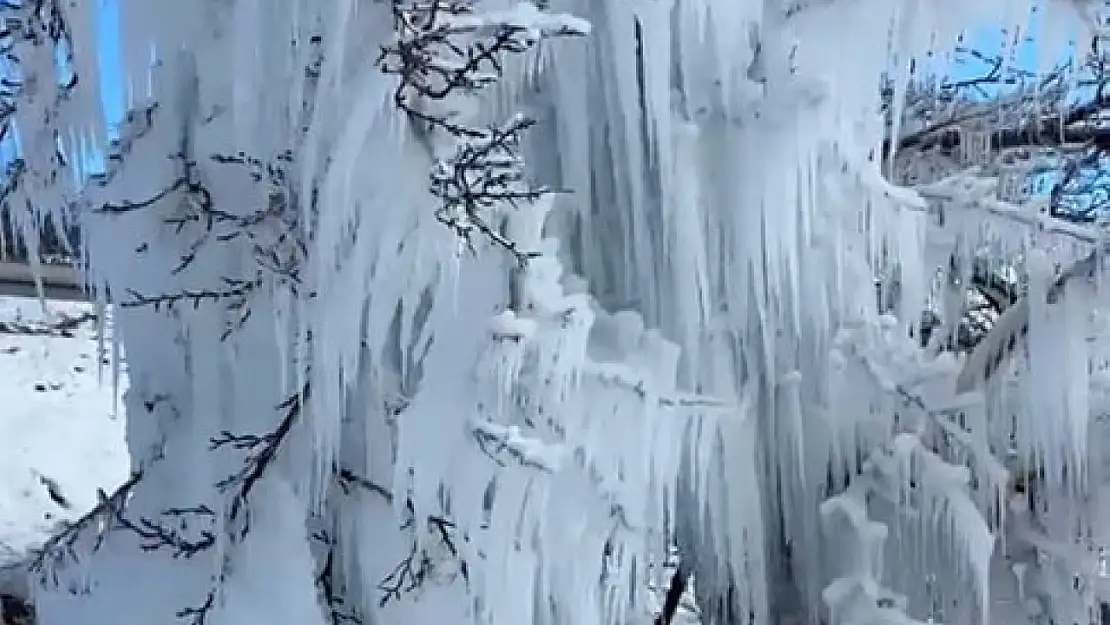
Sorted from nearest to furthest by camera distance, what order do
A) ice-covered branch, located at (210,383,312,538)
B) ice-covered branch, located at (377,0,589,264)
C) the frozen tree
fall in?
ice-covered branch, located at (377,0,589,264) → the frozen tree → ice-covered branch, located at (210,383,312,538)

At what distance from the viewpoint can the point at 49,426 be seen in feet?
20.7

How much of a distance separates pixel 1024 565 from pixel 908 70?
3.54 feet

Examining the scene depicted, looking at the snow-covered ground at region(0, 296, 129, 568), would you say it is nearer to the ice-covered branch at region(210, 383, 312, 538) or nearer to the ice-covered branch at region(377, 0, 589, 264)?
the ice-covered branch at region(210, 383, 312, 538)

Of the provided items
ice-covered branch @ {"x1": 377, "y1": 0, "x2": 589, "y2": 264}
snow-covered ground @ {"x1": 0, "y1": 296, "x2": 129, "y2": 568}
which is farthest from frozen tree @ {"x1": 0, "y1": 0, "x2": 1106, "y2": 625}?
snow-covered ground @ {"x1": 0, "y1": 296, "x2": 129, "y2": 568}

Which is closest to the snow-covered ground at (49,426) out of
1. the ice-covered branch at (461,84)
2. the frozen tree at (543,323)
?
the frozen tree at (543,323)

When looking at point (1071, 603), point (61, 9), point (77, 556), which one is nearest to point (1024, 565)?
point (1071, 603)

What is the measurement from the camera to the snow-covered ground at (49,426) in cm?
561

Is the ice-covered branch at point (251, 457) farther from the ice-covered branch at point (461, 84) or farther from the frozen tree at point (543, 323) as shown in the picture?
the ice-covered branch at point (461, 84)

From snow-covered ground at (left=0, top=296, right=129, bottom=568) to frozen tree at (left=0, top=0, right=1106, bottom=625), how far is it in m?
2.90

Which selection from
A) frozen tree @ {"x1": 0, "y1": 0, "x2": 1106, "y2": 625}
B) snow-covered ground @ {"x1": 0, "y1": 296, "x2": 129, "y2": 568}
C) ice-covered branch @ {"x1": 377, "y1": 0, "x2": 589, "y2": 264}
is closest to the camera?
ice-covered branch @ {"x1": 377, "y1": 0, "x2": 589, "y2": 264}

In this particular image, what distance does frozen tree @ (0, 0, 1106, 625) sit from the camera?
6.59 ft

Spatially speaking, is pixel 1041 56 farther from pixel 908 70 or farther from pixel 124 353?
pixel 124 353

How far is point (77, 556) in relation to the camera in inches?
103

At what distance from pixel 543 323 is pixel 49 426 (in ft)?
16.1
